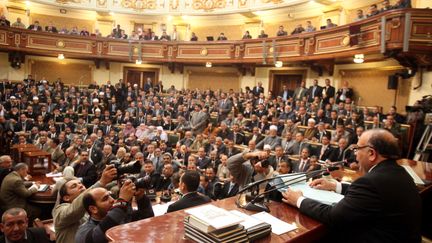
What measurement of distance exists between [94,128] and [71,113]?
1.53 meters

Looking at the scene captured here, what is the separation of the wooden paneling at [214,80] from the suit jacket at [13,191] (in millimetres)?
12105

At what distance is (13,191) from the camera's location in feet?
15.0

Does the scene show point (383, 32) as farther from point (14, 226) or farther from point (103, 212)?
point (14, 226)

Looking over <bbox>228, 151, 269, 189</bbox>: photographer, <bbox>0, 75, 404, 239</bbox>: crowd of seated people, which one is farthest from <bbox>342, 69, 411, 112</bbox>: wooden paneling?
<bbox>228, 151, 269, 189</bbox>: photographer

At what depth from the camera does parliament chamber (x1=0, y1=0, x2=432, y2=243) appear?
160cm

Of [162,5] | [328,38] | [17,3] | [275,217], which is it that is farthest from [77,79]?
[275,217]

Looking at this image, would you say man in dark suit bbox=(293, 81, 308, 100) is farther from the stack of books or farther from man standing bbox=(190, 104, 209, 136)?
the stack of books

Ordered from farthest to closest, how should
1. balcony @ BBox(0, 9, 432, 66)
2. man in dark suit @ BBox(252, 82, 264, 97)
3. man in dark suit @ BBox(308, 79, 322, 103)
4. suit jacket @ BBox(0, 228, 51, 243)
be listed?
1. man in dark suit @ BBox(252, 82, 264, 97)
2. man in dark suit @ BBox(308, 79, 322, 103)
3. balcony @ BBox(0, 9, 432, 66)
4. suit jacket @ BBox(0, 228, 51, 243)

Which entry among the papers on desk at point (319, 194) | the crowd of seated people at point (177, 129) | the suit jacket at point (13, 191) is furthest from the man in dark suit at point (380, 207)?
the suit jacket at point (13, 191)

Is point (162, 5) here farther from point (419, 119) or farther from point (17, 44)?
point (419, 119)

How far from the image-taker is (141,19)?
59.1ft

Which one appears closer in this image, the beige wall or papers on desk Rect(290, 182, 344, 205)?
papers on desk Rect(290, 182, 344, 205)

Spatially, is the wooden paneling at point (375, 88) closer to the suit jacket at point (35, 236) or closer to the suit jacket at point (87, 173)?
the suit jacket at point (87, 173)

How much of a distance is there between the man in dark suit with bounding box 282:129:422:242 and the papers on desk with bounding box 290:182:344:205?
0.17m
